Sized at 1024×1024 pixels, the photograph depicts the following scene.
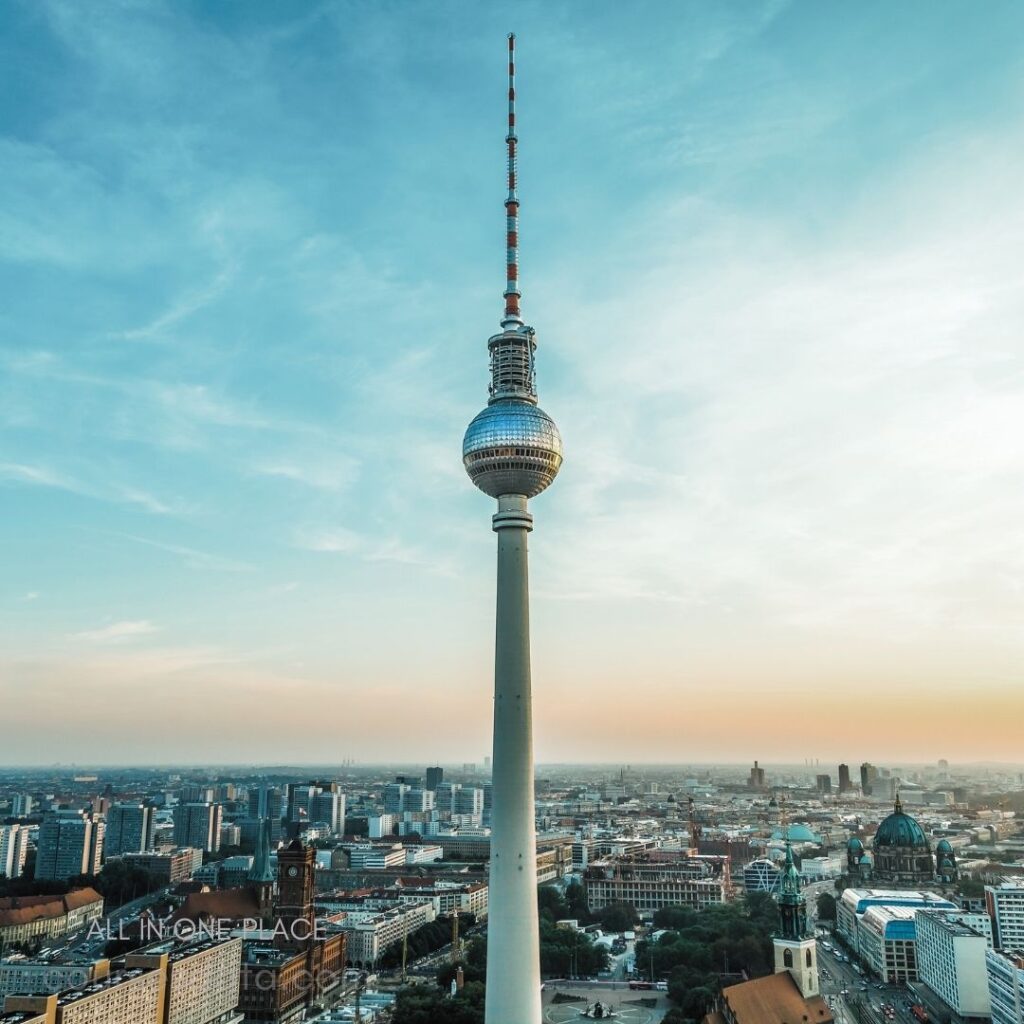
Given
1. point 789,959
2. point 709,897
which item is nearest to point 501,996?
point 789,959

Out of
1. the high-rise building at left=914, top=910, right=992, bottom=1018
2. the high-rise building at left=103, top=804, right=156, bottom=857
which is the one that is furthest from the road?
the high-rise building at left=103, top=804, right=156, bottom=857

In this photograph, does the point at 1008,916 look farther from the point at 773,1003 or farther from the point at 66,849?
the point at 66,849

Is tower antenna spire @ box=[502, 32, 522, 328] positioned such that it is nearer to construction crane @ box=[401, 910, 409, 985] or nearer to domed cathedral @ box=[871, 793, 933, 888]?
construction crane @ box=[401, 910, 409, 985]

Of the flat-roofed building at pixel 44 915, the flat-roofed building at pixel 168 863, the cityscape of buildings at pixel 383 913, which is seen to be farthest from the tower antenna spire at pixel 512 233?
the flat-roofed building at pixel 168 863

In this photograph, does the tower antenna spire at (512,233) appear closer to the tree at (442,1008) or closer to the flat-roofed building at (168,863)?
the tree at (442,1008)

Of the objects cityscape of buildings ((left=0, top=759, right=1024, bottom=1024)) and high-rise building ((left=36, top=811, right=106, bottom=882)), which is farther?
high-rise building ((left=36, top=811, right=106, bottom=882))

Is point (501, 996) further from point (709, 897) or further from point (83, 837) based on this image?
point (83, 837)
